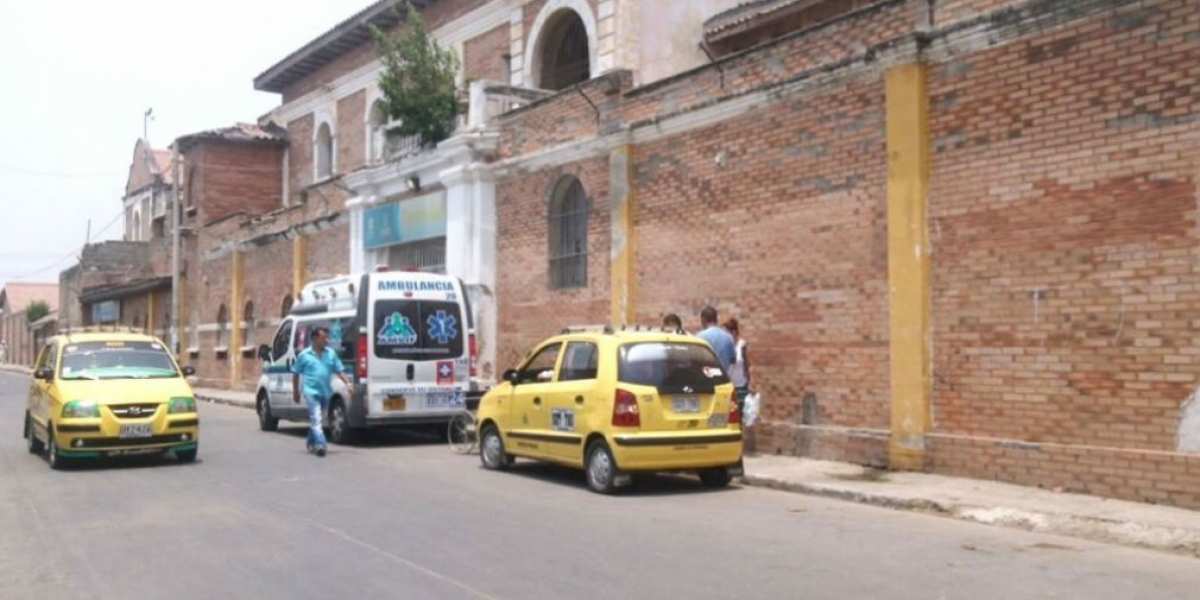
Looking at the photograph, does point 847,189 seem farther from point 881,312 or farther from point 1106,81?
point 1106,81

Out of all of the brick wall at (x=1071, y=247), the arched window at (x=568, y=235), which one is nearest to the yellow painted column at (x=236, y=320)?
the arched window at (x=568, y=235)

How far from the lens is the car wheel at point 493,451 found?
13.1m

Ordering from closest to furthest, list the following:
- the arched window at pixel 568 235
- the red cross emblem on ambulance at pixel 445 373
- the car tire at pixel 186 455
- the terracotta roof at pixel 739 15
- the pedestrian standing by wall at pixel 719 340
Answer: the pedestrian standing by wall at pixel 719 340
the car tire at pixel 186 455
the red cross emblem on ambulance at pixel 445 373
the arched window at pixel 568 235
the terracotta roof at pixel 739 15

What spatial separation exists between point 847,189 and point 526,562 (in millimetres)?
6806

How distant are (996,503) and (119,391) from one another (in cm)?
969

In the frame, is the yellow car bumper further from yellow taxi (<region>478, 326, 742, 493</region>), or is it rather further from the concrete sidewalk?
the concrete sidewalk

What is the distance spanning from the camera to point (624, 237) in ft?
54.1

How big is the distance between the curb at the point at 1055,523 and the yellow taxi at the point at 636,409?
120 cm

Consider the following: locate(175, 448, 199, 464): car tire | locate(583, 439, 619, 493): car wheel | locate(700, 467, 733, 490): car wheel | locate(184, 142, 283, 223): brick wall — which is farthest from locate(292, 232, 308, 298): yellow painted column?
locate(700, 467, 733, 490): car wheel

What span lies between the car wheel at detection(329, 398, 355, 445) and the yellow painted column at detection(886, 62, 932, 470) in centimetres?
786

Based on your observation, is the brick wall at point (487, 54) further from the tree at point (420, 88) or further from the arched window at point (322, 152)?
the arched window at point (322, 152)

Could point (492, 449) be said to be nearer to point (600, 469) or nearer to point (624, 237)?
point (600, 469)

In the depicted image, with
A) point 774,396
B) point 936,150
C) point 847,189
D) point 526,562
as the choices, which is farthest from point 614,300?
point 526,562

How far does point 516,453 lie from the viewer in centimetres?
1275
